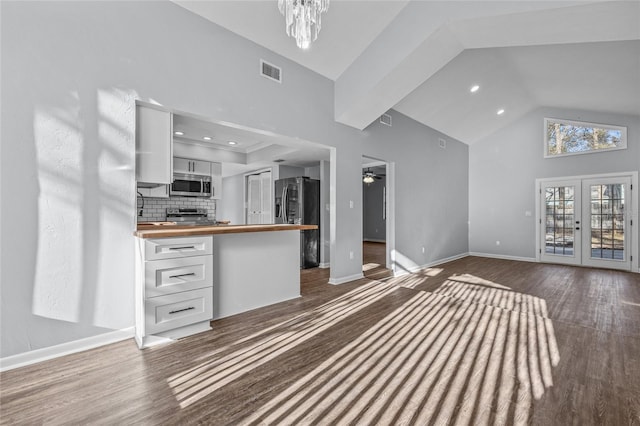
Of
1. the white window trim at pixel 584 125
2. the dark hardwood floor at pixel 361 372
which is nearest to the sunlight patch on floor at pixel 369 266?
the dark hardwood floor at pixel 361 372

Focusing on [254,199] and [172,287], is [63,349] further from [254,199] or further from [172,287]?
[254,199]

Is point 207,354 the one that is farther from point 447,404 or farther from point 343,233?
point 343,233

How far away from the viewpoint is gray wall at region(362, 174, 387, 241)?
11.2 meters

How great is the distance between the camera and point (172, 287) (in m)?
2.44

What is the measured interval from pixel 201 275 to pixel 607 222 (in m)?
7.86

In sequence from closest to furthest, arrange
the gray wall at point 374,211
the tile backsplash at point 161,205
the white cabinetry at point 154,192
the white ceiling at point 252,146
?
the white ceiling at point 252,146
the white cabinetry at point 154,192
the tile backsplash at point 161,205
the gray wall at point 374,211

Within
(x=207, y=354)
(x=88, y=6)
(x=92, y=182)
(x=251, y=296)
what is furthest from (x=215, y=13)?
(x=207, y=354)

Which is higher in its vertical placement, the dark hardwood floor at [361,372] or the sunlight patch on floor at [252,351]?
the sunlight patch on floor at [252,351]

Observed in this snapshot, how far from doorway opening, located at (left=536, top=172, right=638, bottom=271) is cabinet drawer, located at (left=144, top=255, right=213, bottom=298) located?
7.54 meters

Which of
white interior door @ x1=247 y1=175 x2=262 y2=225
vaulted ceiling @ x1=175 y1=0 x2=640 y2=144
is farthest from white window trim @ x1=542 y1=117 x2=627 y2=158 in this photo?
white interior door @ x1=247 y1=175 x2=262 y2=225

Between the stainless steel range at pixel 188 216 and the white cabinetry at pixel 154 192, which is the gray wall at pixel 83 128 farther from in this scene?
the stainless steel range at pixel 188 216

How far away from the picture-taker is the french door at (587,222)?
5.78 metres

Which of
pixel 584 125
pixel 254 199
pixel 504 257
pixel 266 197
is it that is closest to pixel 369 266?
pixel 266 197

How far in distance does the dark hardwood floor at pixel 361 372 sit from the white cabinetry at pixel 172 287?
0.55 feet
